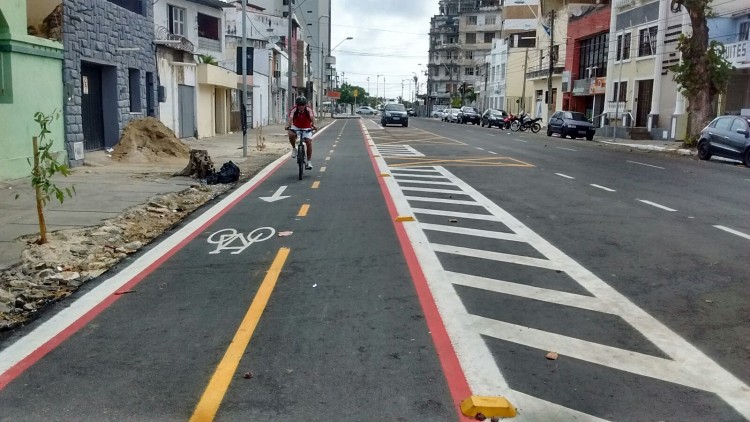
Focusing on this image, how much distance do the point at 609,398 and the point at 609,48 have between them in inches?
1828

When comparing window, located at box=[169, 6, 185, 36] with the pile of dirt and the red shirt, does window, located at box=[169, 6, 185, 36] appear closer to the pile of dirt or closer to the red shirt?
the pile of dirt

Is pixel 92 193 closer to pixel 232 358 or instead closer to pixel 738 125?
pixel 232 358

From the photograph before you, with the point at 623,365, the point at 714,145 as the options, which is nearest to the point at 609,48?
the point at 714,145

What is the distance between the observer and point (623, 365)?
4.93 meters

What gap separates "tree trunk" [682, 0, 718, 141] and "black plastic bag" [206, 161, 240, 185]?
2149 cm

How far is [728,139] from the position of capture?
2409 cm

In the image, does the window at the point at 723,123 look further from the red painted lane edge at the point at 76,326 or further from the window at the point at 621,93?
the red painted lane edge at the point at 76,326

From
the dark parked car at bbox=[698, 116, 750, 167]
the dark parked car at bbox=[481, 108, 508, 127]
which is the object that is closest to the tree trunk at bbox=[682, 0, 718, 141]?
the dark parked car at bbox=[698, 116, 750, 167]

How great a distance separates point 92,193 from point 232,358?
9099 millimetres

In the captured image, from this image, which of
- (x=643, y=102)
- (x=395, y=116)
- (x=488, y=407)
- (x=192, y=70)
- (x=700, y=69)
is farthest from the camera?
(x=395, y=116)

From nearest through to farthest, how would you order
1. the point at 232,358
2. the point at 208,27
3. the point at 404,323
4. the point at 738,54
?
1. the point at 232,358
2. the point at 404,323
3. the point at 738,54
4. the point at 208,27

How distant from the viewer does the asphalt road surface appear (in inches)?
171

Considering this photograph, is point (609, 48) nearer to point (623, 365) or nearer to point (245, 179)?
point (245, 179)

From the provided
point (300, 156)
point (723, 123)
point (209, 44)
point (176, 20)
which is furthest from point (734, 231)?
point (209, 44)
